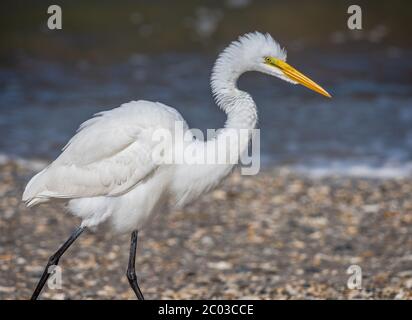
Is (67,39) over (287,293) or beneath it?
over

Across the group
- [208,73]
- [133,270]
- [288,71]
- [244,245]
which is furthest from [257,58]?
[208,73]

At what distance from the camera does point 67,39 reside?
15570 millimetres

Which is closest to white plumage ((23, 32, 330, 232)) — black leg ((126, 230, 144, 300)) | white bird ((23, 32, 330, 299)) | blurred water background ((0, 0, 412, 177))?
white bird ((23, 32, 330, 299))

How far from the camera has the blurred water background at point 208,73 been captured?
10023 millimetres

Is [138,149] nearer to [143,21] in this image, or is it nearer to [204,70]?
[204,70]

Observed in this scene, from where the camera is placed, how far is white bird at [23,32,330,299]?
15.3ft

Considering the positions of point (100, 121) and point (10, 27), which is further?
point (10, 27)

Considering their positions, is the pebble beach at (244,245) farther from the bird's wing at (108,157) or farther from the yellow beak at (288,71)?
the yellow beak at (288,71)

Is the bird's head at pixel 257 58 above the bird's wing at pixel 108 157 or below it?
above

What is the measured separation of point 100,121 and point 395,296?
7.59 ft

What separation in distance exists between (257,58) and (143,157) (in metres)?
0.89

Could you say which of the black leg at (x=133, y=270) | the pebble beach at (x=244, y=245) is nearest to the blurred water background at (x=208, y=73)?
the pebble beach at (x=244, y=245)

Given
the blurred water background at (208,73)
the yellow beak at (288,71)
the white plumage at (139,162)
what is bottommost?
the white plumage at (139,162)
